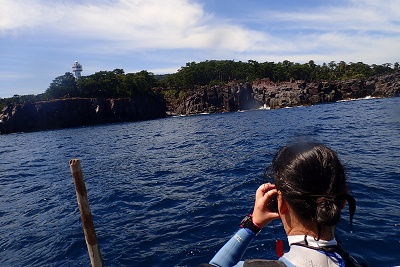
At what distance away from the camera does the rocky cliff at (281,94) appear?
321 feet

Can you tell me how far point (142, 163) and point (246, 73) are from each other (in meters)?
122

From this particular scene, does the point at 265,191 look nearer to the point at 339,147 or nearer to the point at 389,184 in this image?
the point at 389,184

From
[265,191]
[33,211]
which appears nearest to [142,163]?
[33,211]

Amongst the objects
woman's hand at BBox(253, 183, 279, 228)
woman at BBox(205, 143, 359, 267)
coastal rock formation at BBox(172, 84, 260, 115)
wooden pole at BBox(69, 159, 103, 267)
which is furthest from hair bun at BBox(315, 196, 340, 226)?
coastal rock formation at BBox(172, 84, 260, 115)

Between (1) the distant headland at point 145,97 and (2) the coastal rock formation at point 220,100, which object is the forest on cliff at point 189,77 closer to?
(1) the distant headland at point 145,97

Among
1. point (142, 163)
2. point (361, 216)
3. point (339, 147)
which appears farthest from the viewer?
point (142, 163)

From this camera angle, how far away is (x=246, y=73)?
13688 cm

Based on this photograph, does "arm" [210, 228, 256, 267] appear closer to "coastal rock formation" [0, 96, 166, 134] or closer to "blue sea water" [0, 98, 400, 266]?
"blue sea water" [0, 98, 400, 266]

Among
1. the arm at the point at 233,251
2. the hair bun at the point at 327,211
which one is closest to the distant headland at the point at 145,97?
the arm at the point at 233,251

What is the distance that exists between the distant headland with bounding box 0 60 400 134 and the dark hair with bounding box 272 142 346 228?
9776cm

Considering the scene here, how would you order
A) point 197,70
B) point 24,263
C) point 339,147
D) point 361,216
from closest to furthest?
point 24,263
point 361,216
point 339,147
point 197,70

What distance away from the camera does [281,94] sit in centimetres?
9938

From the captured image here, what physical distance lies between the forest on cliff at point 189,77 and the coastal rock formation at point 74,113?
7.12 m

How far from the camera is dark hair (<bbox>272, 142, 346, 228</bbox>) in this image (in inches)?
83.1
